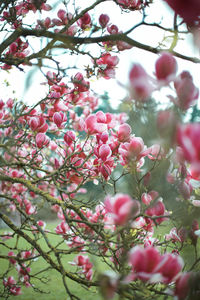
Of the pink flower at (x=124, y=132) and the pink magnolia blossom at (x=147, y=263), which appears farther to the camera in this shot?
the pink flower at (x=124, y=132)

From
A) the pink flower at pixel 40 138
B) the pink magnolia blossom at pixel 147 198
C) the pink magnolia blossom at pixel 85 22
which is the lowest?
the pink magnolia blossom at pixel 147 198

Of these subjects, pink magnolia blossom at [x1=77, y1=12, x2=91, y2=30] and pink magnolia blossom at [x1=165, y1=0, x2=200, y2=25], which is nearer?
pink magnolia blossom at [x1=165, y1=0, x2=200, y2=25]

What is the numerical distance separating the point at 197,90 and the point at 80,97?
1233 mm

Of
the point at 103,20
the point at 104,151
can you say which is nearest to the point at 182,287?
the point at 104,151

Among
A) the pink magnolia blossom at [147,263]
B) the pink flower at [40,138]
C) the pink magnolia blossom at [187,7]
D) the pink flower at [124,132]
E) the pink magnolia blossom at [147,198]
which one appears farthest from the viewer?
the pink flower at [40,138]

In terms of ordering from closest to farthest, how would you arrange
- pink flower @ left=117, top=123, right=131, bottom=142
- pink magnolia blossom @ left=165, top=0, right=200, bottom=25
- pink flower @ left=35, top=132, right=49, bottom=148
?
pink magnolia blossom @ left=165, top=0, right=200, bottom=25 → pink flower @ left=117, top=123, right=131, bottom=142 → pink flower @ left=35, top=132, right=49, bottom=148

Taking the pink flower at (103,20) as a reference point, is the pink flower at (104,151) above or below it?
below

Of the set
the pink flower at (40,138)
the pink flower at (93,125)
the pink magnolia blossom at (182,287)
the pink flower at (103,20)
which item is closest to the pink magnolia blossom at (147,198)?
the pink magnolia blossom at (182,287)

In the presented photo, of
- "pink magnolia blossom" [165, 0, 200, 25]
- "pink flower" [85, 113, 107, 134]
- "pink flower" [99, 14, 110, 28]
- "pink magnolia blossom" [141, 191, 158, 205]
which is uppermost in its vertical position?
"pink flower" [99, 14, 110, 28]

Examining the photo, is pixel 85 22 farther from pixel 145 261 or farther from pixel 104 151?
pixel 145 261

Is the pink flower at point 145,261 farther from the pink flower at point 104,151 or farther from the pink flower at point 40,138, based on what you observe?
the pink flower at point 40,138

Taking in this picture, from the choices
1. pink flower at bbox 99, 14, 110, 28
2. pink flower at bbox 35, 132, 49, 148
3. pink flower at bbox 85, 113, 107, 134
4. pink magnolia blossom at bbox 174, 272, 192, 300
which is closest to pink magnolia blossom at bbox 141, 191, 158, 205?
pink magnolia blossom at bbox 174, 272, 192, 300

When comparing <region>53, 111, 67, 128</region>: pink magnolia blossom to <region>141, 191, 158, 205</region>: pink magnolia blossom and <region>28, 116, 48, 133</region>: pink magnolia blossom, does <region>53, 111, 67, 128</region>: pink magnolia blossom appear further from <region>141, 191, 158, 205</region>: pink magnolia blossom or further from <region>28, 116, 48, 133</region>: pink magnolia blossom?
<region>141, 191, 158, 205</region>: pink magnolia blossom

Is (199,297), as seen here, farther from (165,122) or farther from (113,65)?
(113,65)
